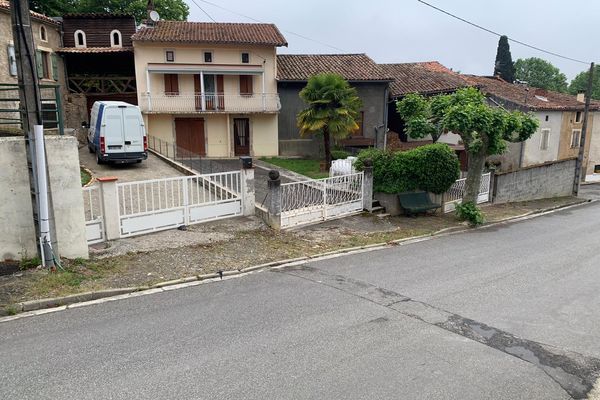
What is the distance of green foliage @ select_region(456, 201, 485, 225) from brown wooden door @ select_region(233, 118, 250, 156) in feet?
47.5

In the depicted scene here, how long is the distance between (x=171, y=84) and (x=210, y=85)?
86.6 inches

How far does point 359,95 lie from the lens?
27.1 m

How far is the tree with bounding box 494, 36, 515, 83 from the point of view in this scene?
168ft

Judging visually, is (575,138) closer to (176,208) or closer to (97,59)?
(176,208)

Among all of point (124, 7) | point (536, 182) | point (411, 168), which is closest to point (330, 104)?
point (411, 168)

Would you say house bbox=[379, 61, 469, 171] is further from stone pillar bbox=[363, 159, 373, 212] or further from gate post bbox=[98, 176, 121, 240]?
gate post bbox=[98, 176, 121, 240]

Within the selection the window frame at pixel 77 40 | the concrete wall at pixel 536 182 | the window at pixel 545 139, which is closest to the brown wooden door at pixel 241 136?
the window frame at pixel 77 40

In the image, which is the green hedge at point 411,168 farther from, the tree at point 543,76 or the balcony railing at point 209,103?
the tree at point 543,76

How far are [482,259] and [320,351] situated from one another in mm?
6547

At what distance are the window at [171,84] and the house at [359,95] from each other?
5895mm

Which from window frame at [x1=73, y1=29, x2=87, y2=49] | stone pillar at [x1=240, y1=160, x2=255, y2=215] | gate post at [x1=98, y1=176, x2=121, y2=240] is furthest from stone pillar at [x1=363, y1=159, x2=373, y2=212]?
window frame at [x1=73, y1=29, x2=87, y2=49]

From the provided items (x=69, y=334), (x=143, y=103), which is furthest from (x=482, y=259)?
(x=143, y=103)

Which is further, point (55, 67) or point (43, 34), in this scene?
point (55, 67)

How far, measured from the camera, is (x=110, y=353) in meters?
5.34
